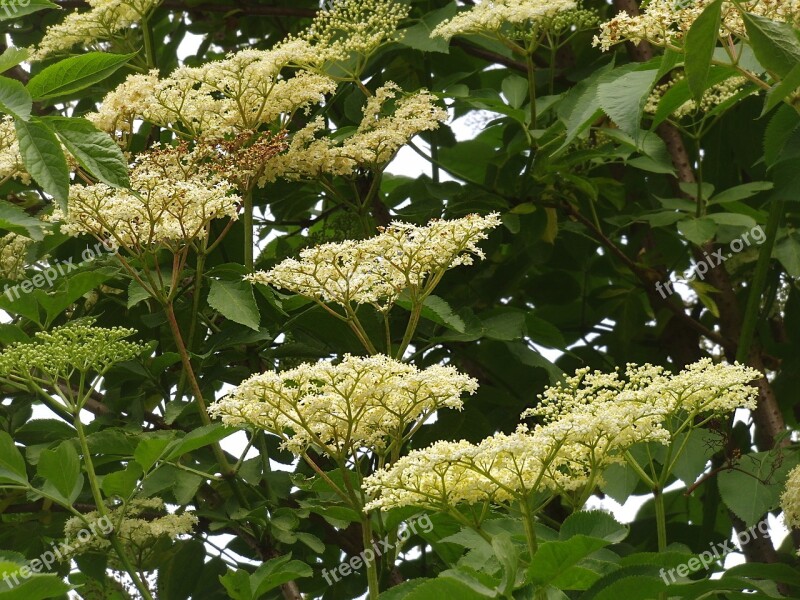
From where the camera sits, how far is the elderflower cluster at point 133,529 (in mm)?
2066

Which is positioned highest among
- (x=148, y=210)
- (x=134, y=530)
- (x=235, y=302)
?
(x=148, y=210)

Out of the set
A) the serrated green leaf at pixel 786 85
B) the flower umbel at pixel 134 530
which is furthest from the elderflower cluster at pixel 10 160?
the serrated green leaf at pixel 786 85

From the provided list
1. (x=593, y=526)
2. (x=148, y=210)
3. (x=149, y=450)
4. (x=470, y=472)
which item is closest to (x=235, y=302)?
(x=148, y=210)

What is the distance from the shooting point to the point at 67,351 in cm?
193

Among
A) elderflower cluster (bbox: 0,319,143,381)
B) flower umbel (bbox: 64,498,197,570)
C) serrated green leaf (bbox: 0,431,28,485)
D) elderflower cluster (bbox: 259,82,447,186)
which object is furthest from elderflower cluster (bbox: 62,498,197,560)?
elderflower cluster (bbox: 259,82,447,186)

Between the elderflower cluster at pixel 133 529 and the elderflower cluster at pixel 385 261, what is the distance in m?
0.50

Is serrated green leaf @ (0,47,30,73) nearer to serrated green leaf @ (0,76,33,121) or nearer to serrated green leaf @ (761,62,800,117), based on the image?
serrated green leaf @ (0,76,33,121)

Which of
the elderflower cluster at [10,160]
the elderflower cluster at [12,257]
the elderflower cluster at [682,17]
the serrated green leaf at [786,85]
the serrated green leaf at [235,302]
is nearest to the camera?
the serrated green leaf at [786,85]

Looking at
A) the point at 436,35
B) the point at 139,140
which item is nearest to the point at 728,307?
the point at 436,35

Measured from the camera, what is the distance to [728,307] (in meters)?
2.84

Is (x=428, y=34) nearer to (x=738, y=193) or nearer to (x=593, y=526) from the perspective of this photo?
(x=738, y=193)

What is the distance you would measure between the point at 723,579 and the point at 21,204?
6.30ft

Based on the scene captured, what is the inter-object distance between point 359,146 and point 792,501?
1.05m

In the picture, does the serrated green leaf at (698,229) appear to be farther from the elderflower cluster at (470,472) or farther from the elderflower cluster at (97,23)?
the elderflower cluster at (97,23)
